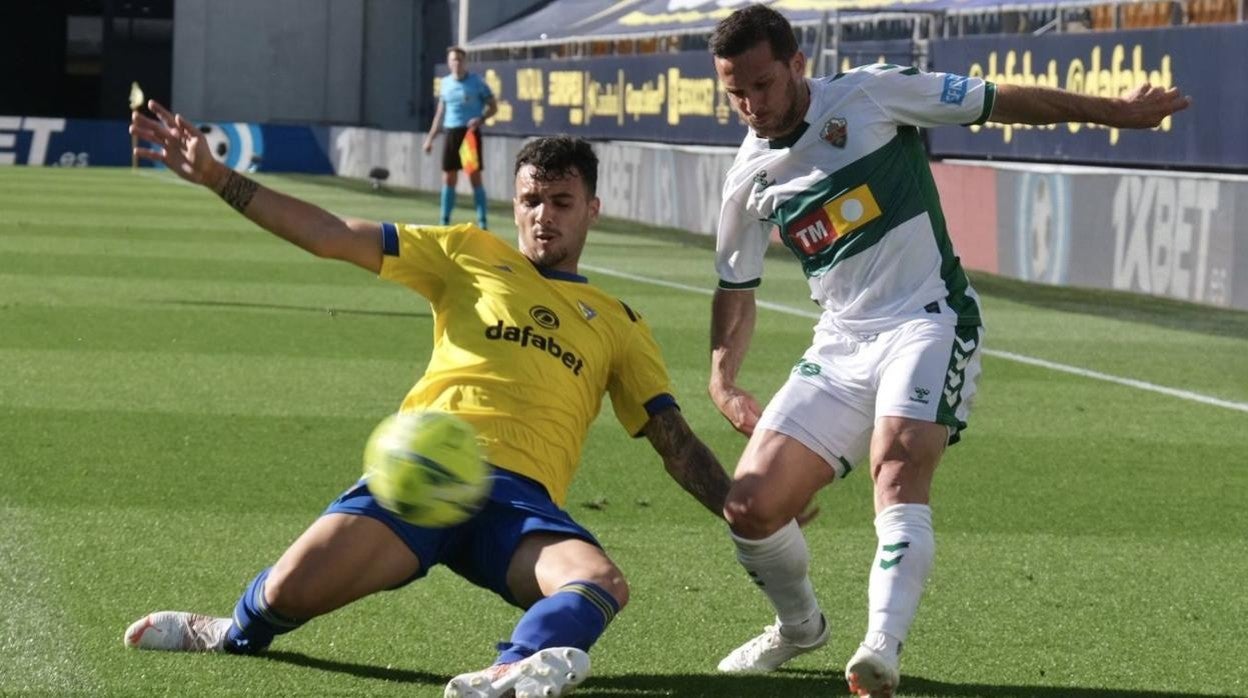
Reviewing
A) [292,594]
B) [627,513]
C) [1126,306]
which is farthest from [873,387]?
[1126,306]

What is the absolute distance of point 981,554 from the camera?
24.5 feet

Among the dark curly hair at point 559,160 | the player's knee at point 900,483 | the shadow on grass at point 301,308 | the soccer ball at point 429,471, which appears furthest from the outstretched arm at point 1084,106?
the shadow on grass at point 301,308

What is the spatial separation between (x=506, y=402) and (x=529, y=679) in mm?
1078

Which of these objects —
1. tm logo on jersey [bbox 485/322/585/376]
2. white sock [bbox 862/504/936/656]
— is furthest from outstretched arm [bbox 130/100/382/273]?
white sock [bbox 862/504/936/656]

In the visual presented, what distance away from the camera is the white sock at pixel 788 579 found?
18.8ft

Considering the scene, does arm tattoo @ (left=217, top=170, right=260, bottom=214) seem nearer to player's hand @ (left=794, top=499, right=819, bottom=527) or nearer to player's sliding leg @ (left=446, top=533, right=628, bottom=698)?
player's sliding leg @ (left=446, top=533, right=628, bottom=698)

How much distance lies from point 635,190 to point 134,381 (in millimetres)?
20625

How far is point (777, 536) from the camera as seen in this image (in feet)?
18.7

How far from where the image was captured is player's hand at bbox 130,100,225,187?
5367 millimetres

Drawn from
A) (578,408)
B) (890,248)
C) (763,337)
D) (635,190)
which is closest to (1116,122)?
(890,248)

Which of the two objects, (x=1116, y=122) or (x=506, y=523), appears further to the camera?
(x=1116, y=122)

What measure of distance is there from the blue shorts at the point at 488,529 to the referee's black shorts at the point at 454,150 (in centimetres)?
2061

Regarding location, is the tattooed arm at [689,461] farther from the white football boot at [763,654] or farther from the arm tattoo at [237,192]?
the arm tattoo at [237,192]

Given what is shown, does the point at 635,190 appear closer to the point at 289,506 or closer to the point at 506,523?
the point at 289,506
